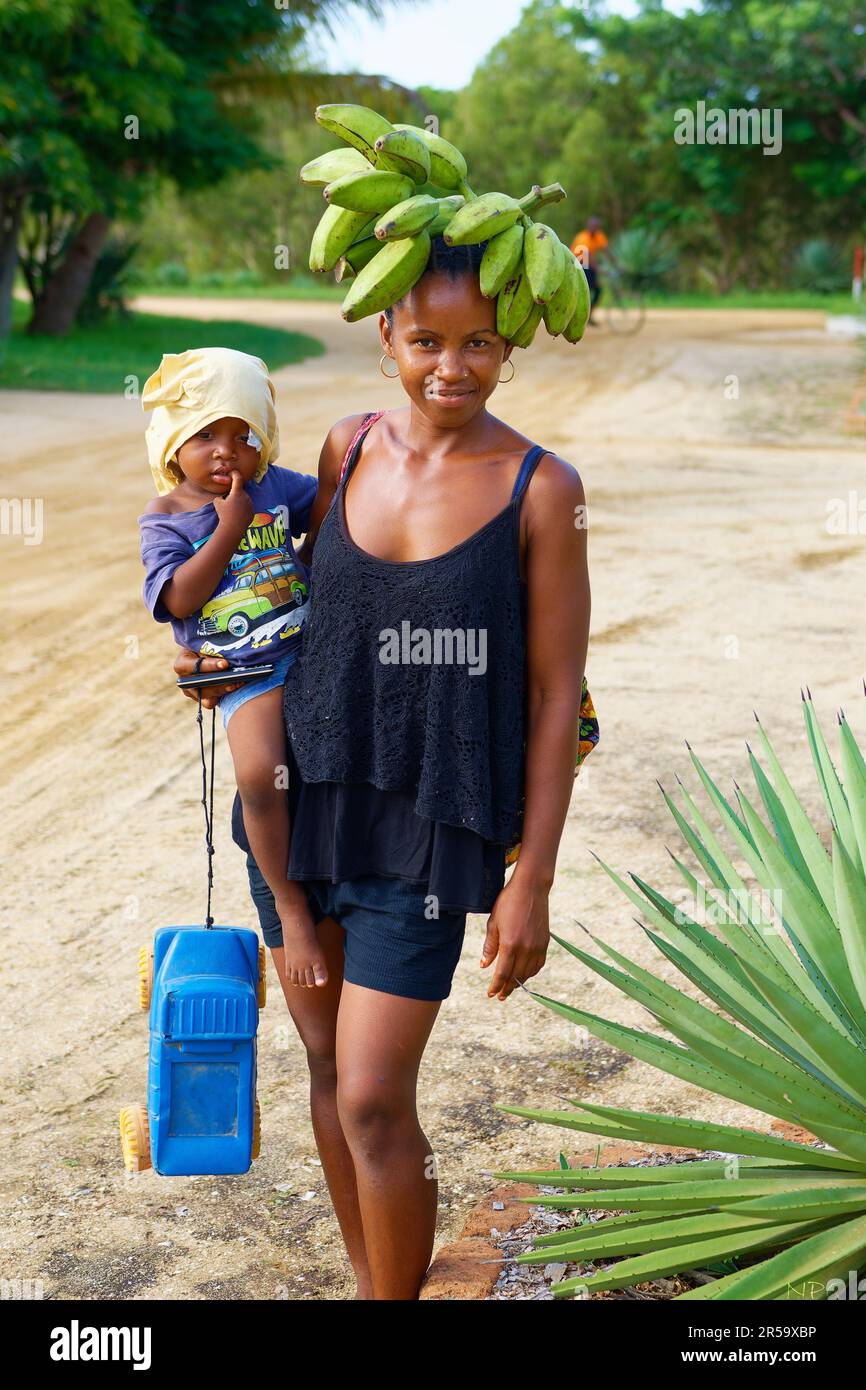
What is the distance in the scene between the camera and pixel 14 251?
69.7 feet

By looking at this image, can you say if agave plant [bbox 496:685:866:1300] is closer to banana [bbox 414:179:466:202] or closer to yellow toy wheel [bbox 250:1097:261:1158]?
yellow toy wheel [bbox 250:1097:261:1158]

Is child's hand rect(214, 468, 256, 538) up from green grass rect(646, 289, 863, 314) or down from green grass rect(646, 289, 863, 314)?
down

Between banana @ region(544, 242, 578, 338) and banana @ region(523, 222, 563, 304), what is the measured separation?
0.8 inches

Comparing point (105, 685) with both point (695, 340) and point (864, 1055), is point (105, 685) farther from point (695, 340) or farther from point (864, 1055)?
point (695, 340)

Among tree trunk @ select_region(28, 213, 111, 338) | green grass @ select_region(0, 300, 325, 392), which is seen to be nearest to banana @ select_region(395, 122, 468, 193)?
green grass @ select_region(0, 300, 325, 392)

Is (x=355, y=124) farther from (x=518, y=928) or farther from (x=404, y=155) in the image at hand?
(x=518, y=928)

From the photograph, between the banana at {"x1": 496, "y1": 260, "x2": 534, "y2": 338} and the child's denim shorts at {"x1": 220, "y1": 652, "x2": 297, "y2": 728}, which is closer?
the banana at {"x1": 496, "y1": 260, "x2": 534, "y2": 338}

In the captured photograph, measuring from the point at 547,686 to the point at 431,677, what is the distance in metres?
0.19

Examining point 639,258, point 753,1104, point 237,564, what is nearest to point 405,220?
point 237,564

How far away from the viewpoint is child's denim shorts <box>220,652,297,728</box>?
2.61m

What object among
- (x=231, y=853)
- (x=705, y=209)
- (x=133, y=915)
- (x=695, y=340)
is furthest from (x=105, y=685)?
(x=705, y=209)

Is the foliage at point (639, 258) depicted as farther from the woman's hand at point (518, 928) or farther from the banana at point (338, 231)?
the woman's hand at point (518, 928)

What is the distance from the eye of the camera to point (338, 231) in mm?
2416

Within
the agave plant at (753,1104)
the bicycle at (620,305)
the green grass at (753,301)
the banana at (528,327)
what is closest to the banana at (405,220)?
the banana at (528,327)
